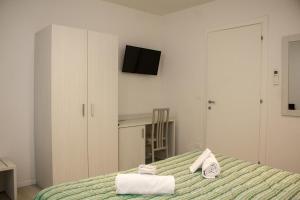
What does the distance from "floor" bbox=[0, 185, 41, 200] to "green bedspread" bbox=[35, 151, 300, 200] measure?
4.70 feet

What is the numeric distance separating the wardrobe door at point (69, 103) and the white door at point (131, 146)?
0.58 m

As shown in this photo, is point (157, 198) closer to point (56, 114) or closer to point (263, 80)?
point (56, 114)

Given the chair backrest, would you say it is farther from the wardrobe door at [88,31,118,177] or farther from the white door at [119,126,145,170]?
the wardrobe door at [88,31,118,177]

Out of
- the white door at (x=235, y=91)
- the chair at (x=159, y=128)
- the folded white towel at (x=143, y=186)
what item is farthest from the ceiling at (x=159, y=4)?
the folded white towel at (x=143, y=186)

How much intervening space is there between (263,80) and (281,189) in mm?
1887

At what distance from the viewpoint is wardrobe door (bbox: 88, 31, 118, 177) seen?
320 cm

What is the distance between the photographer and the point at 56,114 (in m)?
2.91

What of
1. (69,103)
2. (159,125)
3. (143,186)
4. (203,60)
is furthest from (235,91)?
(143,186)

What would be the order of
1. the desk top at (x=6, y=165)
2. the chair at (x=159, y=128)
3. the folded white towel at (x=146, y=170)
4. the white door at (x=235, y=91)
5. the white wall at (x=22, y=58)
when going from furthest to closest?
1. the chair at (x=159, y=128)
2. the white door at (x=235, y=91)
3. the white wall at (x=22, y=58)
4. the desk top at (x=6, y=165)
5. the folded white towel at (x=146, y=170)

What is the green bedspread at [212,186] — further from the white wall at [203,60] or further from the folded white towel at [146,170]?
the white wall at [203,60]

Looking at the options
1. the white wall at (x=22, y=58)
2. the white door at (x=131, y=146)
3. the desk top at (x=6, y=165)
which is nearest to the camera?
the desk top at (x=6, y=165)

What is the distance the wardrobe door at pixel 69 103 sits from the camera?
2.90 m

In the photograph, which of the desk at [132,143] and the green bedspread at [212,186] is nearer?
the green bedspread at [212,186]

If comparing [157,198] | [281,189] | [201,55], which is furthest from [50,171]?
[201,55]
